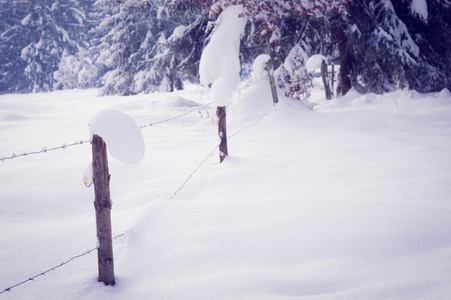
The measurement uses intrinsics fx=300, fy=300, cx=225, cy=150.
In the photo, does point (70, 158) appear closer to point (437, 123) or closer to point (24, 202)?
point (24, 202)

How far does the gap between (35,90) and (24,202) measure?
117 feet

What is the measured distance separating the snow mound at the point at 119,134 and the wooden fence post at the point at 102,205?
0.29 ft

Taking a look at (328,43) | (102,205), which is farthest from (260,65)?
(102,205)

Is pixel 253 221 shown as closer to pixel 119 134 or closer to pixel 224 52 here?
pixel 119 134

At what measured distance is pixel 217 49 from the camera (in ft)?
24.2

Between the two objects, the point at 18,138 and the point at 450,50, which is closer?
the point at 18,138

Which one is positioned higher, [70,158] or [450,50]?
[450,50]

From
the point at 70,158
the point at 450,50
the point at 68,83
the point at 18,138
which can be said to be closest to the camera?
the point at 70,158

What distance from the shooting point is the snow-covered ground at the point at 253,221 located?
2.12 metres

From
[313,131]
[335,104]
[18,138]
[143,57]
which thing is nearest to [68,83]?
[143,57]

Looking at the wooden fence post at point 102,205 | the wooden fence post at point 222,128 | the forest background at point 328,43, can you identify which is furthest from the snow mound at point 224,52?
the wooden fence post at point 102,205

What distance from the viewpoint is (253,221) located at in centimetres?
291

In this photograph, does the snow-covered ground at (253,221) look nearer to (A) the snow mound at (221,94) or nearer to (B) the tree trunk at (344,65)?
(A) the snow mound at (221,94)

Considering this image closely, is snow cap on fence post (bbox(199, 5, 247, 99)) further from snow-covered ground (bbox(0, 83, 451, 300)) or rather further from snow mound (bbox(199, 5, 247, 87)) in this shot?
snow-covered ground (bbox(0, 83, 451, 300))
